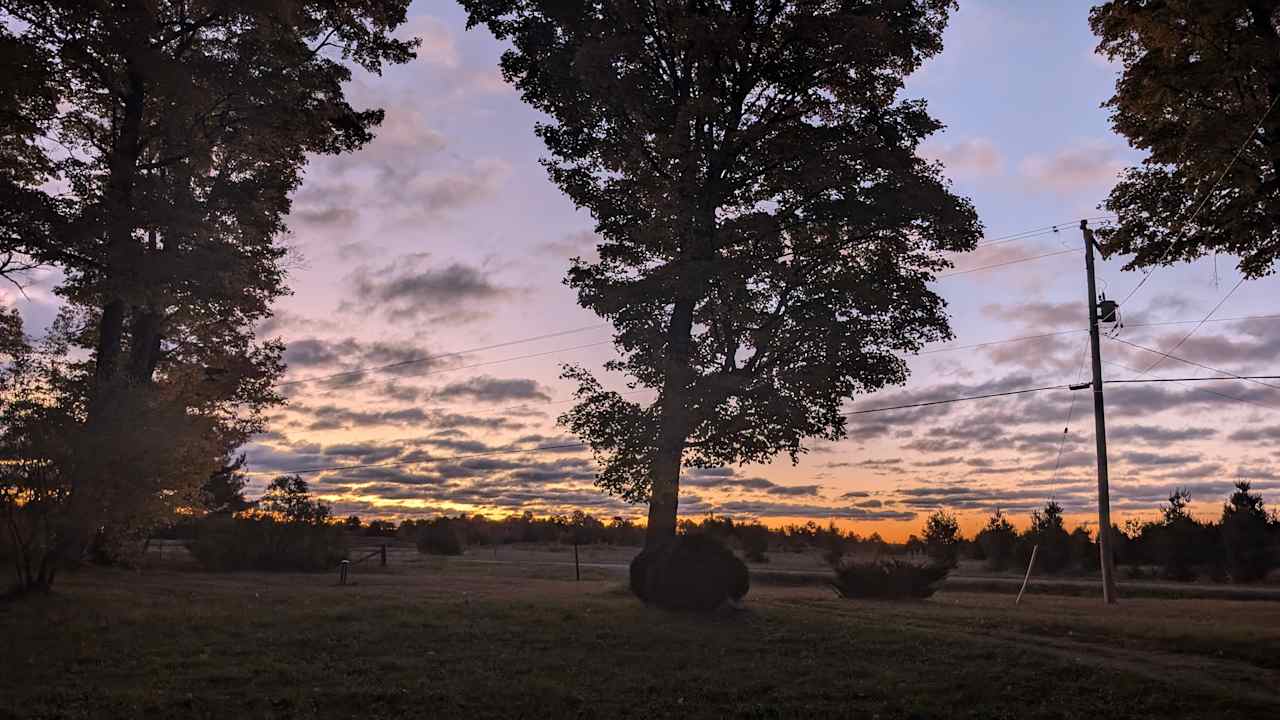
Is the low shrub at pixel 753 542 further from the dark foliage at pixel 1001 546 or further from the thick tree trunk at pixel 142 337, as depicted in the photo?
the thick tree trunk at pixel 142 337

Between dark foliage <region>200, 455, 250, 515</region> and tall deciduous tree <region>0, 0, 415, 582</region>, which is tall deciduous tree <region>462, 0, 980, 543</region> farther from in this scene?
dark foliage <region>200, 455, 250, 515</region>

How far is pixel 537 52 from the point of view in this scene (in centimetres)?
2536

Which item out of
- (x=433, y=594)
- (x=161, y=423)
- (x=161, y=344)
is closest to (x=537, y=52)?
(x=161, y=423)

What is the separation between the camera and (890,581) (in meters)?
29.5

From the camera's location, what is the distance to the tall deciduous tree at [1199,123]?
22.0 meters

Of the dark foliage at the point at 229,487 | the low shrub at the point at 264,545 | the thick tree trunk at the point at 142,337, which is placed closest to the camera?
the thick tree trunk at the point at 142,337

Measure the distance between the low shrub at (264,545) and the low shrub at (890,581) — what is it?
81.1ft

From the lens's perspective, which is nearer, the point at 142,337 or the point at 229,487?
the point at 142,337

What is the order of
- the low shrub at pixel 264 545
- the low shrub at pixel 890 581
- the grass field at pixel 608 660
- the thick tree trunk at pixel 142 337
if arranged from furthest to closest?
the low shrub at pixel 264 545
the thick tree trunk at pixel 142 337
the low shrub at pixel 890 581
the grass field at pixel 608 660

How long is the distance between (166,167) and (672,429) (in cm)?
1755

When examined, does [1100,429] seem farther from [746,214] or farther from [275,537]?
[275,537]

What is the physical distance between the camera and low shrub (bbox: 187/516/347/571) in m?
40.7

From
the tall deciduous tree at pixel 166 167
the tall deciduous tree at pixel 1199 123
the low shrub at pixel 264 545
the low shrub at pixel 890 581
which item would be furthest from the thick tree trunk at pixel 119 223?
the tall deciduous tree at pixel 1199 123

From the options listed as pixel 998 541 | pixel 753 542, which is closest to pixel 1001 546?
pixel 998 541
